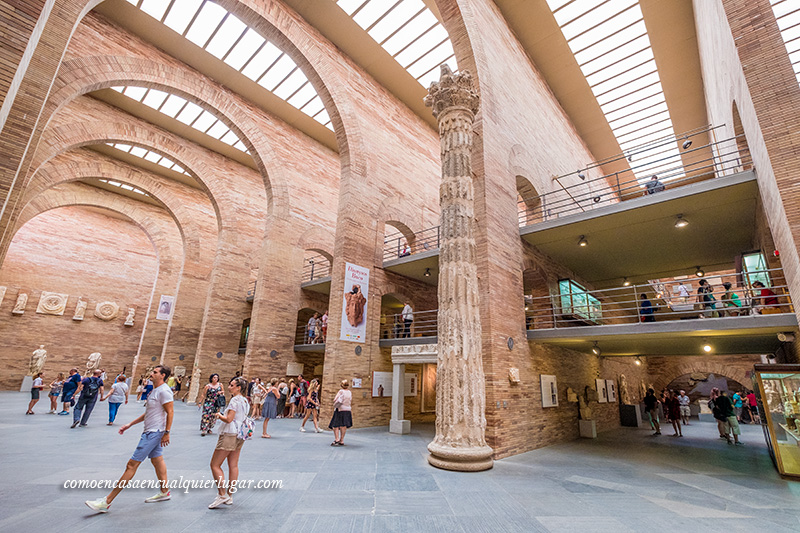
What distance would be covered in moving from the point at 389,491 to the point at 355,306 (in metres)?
7.40

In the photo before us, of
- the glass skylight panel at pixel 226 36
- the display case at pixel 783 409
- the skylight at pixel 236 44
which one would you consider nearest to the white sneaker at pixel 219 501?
the display case at pixel 783 409

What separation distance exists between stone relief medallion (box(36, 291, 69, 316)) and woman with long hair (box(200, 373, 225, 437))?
63.0ft

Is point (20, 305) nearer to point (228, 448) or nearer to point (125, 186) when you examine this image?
point (125, 186)

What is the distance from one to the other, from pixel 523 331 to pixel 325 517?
281 inches

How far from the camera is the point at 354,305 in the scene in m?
12.2

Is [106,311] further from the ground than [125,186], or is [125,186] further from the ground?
[125,186]

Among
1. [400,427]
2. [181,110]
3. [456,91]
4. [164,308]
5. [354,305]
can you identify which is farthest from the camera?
[164,308]

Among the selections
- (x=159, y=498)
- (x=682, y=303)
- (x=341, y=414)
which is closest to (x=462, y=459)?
(x=341, y=414)

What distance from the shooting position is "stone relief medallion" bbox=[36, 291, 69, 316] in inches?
810

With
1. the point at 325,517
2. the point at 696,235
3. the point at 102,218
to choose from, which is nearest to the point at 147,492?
the point at 325,517

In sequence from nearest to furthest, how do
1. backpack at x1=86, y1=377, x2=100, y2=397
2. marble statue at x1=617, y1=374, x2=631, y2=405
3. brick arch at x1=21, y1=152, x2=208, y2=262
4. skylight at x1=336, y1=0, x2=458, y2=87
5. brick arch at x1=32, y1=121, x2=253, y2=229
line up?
backpack at x1=86, y1=377, x2=100, y2=397 < skylight at x1=336, y1=0, x2=458, y2=87 < brick arch at x1=32, y1=121, x2=253, y2=229 < marble statue at x1=617, y1=374, x2=631, y2=405 < brick arch at x1=21, y1=152, x2=208, y2=262

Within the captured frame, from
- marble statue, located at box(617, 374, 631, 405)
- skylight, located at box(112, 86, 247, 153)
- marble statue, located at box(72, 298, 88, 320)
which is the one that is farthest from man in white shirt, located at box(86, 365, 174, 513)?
marble statue, located at box(72, 298, 88, 320)

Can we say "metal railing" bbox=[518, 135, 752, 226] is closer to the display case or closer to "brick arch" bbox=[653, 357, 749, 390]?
the display case

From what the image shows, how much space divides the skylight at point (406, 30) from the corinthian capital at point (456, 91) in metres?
5.86
